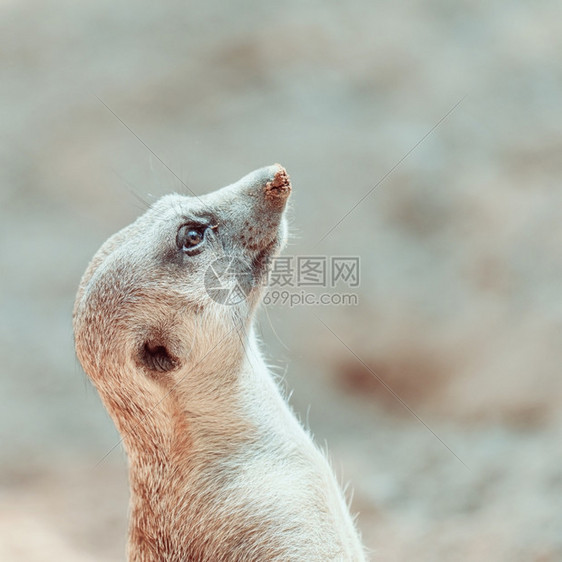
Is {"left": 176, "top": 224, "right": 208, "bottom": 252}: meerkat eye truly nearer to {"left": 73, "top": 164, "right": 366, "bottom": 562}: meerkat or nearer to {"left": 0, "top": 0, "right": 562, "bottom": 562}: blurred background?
{"left": 73, "top": 164, "right": 366, "bottom": 562}: meerkat

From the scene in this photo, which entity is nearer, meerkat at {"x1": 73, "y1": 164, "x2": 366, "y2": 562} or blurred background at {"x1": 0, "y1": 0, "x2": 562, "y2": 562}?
meerkat at {"x1": 73, "y1": 164, "x2": 366, "y2": 562}

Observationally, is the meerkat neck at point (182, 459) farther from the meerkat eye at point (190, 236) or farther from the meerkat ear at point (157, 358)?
the meerkat eye at point (190, 236)

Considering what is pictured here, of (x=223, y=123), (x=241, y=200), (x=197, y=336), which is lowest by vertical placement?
(x=197, y=336)

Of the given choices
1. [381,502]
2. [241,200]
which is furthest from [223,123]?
[241,200]

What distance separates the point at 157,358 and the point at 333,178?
3.35m

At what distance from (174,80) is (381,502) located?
10.8 ft

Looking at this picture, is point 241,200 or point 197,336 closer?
point 197,336

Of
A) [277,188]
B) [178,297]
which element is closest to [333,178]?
[277,188]

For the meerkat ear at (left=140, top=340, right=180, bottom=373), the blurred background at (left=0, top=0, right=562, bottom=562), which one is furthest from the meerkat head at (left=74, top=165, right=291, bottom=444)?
the blurred background at (left=0, top=0, right=562, bottom=562)

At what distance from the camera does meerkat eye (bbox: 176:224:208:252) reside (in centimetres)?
219

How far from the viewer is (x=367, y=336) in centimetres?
491

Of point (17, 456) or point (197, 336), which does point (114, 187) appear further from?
point (197, 336)

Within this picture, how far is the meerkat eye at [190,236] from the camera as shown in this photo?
7.17 ft

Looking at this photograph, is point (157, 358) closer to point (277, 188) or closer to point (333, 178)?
point (277, 188)
